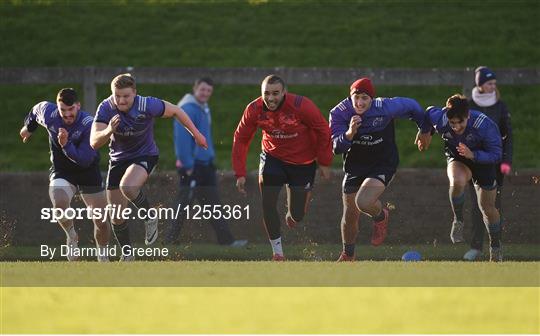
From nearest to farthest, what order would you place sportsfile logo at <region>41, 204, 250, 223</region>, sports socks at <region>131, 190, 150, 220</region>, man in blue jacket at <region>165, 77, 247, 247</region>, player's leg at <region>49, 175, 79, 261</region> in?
sports socks at <region>131, 190, 150, 220</region>, player's leg at <region>49, 175, 79, 261</region>, sportsfile logo at <region>41, 204, 250, 223</region>, man in blue jacket at <region>165, 77, 247, 247</region>

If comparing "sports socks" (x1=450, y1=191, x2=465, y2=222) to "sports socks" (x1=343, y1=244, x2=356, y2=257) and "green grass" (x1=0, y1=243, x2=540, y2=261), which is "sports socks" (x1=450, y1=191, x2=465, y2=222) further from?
"sports socks" (x1=343, y1=244, x2=356, y2=257)

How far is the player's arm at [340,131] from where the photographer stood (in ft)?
46.0

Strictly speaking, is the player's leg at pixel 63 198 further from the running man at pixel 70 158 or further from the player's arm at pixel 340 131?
the player's arm at pixel 340 131

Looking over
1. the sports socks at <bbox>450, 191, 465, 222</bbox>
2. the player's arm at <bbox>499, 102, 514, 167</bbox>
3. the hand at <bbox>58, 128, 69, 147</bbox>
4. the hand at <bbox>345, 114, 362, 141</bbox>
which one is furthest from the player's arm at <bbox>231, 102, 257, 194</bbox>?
the player's arm at <bbox>499, 102, 514, 167</bbox>

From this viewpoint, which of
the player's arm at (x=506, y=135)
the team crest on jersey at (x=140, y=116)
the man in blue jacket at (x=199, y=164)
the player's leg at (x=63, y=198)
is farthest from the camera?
the man in blue jacket at (x=199, y=164)

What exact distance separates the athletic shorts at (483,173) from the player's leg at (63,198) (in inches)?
155

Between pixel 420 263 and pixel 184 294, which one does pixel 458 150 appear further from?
pixel 184 294

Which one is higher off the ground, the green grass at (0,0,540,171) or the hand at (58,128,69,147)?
the green grass at (0,0,540,171)

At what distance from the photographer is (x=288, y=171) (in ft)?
48.6

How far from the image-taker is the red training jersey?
1441 centimetres

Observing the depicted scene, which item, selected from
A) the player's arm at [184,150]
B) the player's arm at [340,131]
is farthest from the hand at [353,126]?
the player's arm at [184,150]

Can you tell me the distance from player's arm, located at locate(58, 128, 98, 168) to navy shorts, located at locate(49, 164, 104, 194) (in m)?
0.16

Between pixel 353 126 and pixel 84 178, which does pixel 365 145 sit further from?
pixel 84 178

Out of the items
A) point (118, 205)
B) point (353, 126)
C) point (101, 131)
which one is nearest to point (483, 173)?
point (353, 126)
